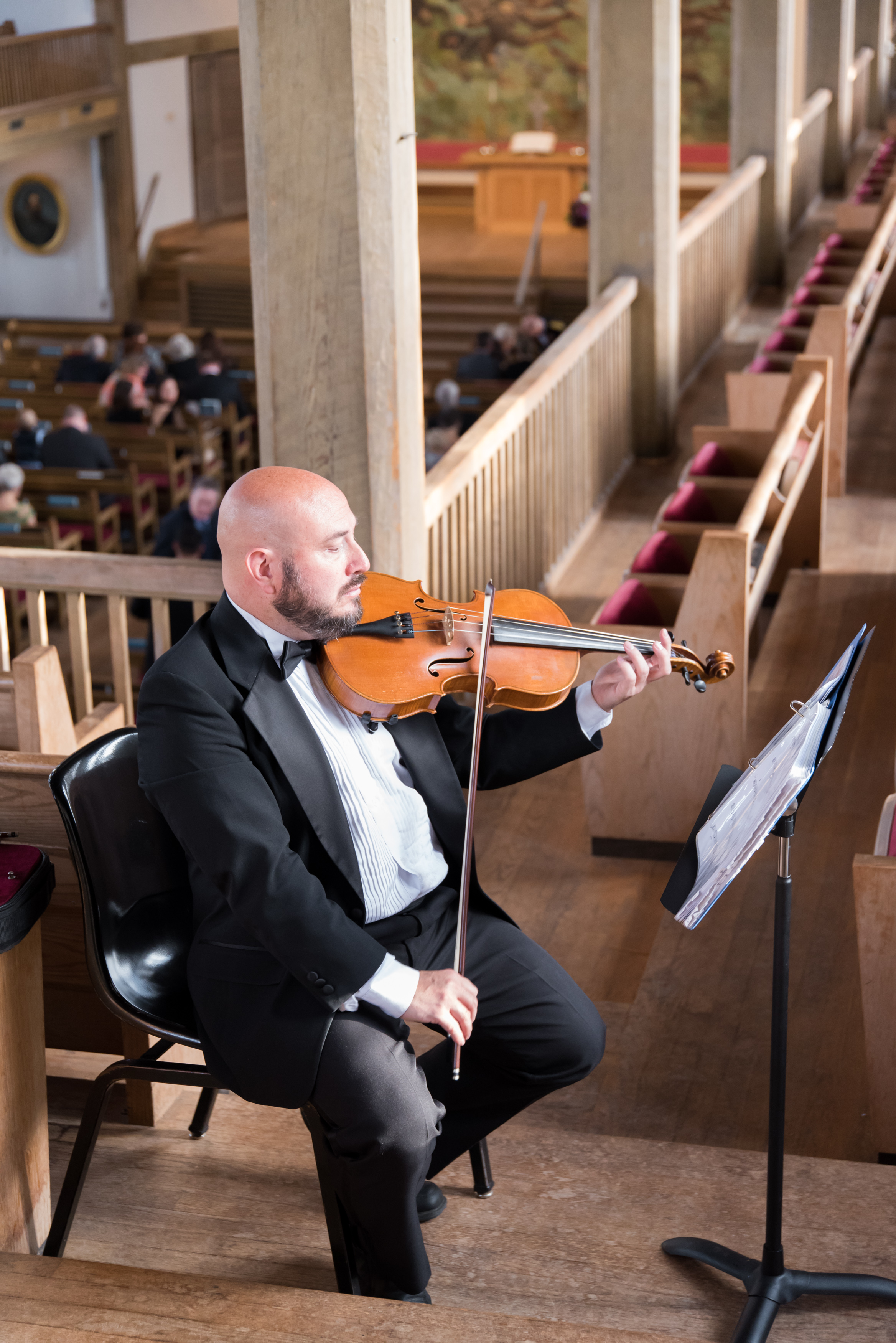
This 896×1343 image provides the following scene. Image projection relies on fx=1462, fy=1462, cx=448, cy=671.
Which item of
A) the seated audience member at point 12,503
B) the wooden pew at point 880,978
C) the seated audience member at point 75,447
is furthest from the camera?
the seated audience member at point 75,447

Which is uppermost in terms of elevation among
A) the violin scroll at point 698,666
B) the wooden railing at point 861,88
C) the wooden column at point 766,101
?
the wooden railing at point 861,88

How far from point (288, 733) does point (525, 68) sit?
59.3 feet

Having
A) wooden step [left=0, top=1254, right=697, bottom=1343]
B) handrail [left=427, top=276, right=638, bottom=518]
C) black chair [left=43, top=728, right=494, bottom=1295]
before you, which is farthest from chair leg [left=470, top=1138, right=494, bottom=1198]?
handrail [left=427, top=276, right=638, bottom=518]

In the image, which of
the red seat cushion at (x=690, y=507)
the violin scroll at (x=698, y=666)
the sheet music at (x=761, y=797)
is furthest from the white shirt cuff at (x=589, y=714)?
the red seat cushion at (x=690, y=507)

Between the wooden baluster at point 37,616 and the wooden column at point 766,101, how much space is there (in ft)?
26.7

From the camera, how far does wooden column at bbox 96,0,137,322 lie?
16234 mm

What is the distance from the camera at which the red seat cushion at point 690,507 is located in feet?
15.0

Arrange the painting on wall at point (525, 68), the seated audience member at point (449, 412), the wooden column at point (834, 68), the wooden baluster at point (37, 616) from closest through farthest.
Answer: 1. the wooden baluster at point (37, 616)
2. the seated audience member at point (449, 412)
3. the wooden column at point (834, 68)
4. the painting on wall at point (525, 68)

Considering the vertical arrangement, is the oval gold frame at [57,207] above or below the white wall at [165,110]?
below

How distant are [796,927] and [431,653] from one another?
67.6 inches

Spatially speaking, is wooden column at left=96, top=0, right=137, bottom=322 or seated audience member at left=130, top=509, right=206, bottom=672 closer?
seated audience member at left=130, top=509, right=206, bottom=672

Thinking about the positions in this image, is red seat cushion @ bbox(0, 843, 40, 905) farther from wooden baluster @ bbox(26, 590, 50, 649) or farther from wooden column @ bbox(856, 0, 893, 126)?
wooden column @ bbox(856, 0, 893, 126)

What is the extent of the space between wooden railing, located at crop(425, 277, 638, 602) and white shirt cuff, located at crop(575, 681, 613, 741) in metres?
1.97

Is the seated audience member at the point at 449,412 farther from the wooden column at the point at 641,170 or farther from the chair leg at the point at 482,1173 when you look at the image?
the chair leg at the point at 482,1173
